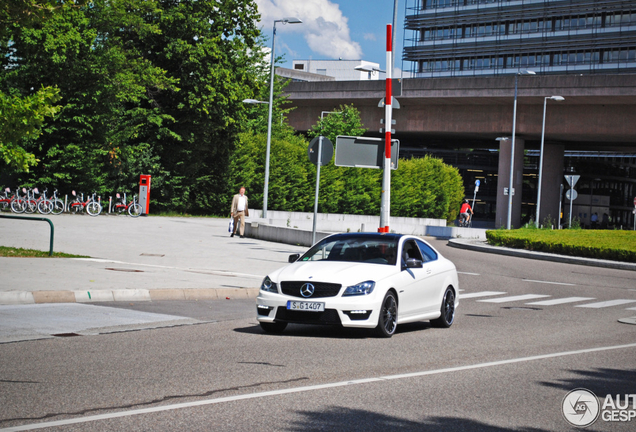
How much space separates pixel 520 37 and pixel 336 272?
88253 mm

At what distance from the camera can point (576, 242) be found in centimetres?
2972

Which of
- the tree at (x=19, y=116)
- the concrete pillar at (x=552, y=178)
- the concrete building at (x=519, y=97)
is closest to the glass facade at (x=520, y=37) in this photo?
the concrete building at (x=519, y=97)

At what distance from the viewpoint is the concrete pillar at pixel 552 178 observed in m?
57.3

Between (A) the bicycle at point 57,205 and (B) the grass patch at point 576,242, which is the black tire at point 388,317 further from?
(A) the bicycle at point 57,205

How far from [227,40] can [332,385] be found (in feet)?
128

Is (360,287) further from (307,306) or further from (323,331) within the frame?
(323,331)

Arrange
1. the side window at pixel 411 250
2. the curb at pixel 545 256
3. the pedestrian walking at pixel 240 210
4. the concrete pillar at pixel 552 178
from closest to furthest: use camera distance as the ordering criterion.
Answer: the side window at pixel 411 250 < the curb at pixel 545 256 < the pedestrian walking at pixel 240 210 < the concrete pillar at pixel 552 178

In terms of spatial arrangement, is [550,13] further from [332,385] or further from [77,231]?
[332,385]

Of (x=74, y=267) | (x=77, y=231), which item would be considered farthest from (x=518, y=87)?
(x=74, y=267)

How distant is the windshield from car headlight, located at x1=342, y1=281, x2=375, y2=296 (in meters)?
0.91

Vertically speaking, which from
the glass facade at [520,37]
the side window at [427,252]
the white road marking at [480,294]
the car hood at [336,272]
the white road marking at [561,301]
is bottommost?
the white road marking at [480,294]

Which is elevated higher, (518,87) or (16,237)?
(518,87)

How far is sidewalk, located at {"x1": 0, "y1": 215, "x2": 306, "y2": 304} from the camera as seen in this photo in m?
12.6

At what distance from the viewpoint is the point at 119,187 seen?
4100cm
